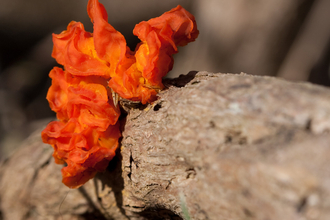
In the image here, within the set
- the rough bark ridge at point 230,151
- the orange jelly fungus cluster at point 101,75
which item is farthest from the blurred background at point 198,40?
the rough bark ridge at point 230,151

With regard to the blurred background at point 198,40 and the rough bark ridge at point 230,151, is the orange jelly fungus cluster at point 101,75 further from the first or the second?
the blurred background at point 198,40

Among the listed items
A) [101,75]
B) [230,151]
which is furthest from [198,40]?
[230,151]

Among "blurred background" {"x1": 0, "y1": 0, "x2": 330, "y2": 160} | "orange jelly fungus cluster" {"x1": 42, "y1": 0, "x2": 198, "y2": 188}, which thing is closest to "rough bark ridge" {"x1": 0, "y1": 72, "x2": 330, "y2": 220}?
"orange jelly fungus cluster" {"x1": 42, "y1": 0, "x2": 198, "y2": 188}

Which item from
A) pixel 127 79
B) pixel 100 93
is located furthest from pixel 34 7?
pixel 127 79

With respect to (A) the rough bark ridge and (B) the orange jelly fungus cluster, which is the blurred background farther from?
(A) the rough bark ridge

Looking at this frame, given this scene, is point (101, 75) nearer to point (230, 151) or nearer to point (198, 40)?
point (230, 151)
